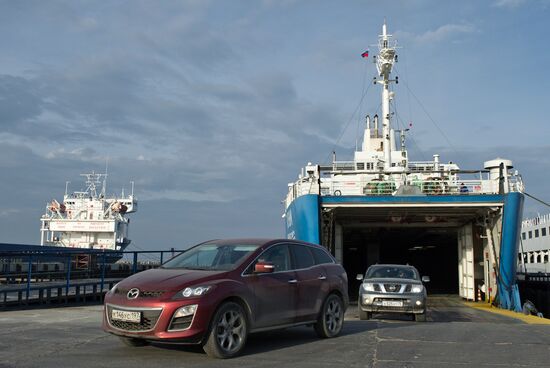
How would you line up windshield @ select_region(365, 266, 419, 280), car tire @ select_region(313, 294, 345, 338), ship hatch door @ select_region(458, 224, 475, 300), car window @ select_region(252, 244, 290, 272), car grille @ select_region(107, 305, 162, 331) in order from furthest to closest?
1. ship hatch door @ select_region(458, 224, 475, 300)
2. windshield @ select_region(365, 266, 419, 280)
3. car tire @ select_region(313, 294, 345, 338)
4. car window @ select_region(252, 244, 290, 272)
5. car grille @ select_region(107, 305, 162, 331)

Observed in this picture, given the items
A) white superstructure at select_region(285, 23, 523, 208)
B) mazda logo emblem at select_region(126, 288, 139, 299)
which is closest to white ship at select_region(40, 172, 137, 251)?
white superstructure at select_region(285, 23, 523, 208)

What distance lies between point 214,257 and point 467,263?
1841 cm

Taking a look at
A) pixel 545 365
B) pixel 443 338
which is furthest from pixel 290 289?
pixel 545 365

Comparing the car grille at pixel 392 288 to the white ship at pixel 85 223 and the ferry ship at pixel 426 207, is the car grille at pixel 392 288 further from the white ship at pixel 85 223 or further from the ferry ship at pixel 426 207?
the white ship at pixel 85 223

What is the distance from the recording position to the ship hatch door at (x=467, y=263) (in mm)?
23078

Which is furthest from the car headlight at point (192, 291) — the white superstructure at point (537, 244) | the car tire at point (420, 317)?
the white superstructure at point (537, 244)

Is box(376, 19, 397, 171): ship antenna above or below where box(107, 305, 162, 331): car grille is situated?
above

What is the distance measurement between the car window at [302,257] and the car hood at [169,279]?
1630 millimetres

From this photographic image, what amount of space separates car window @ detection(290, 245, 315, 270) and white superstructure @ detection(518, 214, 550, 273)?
48995 mm

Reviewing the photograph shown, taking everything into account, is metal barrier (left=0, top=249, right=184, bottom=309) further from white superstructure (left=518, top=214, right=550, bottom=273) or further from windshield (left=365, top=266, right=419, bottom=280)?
white superstructure (left=518, top=214, right=550, bottom=273)

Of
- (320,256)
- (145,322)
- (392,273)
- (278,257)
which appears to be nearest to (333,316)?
(320,256)

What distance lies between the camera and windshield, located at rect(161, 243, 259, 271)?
7.15 meters

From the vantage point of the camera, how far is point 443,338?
8.54 meters

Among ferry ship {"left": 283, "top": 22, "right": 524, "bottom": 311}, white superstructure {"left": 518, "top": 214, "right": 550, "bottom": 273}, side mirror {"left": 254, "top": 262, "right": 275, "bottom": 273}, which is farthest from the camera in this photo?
white superstructure {"left": 518, "top": 214, "right": 550, "bottom": 273}
